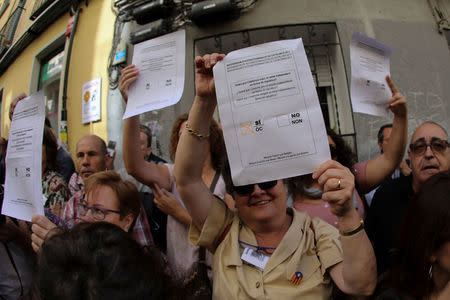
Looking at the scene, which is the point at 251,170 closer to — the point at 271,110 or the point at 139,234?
the point at 271,110

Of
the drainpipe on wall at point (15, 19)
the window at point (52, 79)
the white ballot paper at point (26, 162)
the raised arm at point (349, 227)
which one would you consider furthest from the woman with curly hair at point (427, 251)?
the drainpipe on wall at point (15, 19)

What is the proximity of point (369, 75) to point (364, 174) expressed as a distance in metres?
0.62

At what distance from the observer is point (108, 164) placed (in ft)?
8.00

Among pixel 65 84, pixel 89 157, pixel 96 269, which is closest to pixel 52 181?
pixel 89 157

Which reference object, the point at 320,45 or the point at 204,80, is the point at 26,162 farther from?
the point at 320,45

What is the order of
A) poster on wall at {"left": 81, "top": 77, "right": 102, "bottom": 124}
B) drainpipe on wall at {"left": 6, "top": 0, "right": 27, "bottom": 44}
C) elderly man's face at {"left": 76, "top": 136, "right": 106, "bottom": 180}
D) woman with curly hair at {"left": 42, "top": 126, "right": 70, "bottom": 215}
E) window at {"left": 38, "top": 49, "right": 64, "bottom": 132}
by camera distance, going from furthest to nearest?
drainpipe on wall at {"left": 6, "top": 0, "right": 27, "bottom": 44}
window at {"left": 38, "top": 49, "right": 64, "bottom": 132}
poster on wall at {"left": 81, "top": 77, "right": 102, "bottom": 124}
elderly man's face at {"left": 76, "top": 136, "right": 106, "bottom": 180}
woman with curly hair at {"left": 42, "top": 126, "right": 70, "bottom": 215}

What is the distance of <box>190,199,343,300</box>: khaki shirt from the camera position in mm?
1001

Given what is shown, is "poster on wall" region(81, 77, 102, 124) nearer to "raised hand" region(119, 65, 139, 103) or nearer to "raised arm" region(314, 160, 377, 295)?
"raised hand" region(119, 65, 139, 103)

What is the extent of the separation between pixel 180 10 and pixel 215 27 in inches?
25.2

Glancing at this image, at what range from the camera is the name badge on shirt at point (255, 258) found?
1065 millimetres

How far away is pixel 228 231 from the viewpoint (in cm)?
118

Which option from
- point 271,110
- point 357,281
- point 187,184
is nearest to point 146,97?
point 187,184

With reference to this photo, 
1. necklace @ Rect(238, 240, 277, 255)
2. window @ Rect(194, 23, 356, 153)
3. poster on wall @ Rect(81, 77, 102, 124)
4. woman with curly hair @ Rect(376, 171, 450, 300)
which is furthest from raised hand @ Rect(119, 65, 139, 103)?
poster on wall @ Rect(81, 77, 102, 124)

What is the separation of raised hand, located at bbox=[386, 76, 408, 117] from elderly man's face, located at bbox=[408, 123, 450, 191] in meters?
0.40
